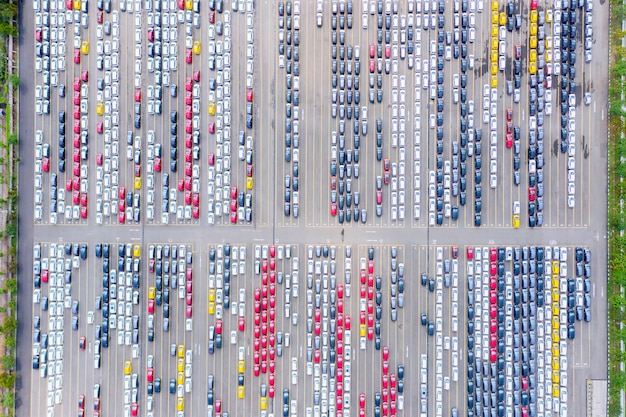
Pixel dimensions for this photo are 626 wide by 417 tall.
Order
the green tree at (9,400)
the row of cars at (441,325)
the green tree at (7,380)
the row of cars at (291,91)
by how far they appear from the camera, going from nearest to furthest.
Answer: the green tree at (7,380)
the green tree at (9,400)
the row of cars at (441,325)
the row of cars at (291,91)

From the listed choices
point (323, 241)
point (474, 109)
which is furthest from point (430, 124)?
point (323, 241)

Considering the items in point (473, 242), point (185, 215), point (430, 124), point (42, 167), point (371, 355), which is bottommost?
point (371, 355)

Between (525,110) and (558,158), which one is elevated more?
(525,110)

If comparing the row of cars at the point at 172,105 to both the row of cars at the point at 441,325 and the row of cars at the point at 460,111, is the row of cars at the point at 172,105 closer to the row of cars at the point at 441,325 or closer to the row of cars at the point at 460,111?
the row of cars at the point at 460,111

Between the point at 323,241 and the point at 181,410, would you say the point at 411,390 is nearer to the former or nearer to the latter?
the point at 323,241

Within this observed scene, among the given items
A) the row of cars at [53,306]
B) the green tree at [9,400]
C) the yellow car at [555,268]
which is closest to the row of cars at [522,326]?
the yellow car at [555,268]

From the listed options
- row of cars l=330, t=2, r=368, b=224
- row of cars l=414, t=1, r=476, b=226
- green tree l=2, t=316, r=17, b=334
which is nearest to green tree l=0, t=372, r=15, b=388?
green tree l=2, t=316, r=17, b=334

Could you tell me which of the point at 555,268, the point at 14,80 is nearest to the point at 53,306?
the point at 14,80
